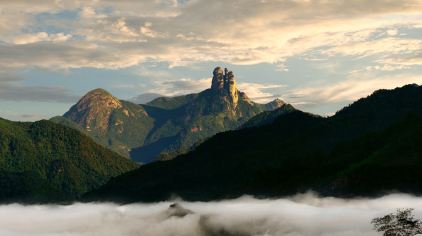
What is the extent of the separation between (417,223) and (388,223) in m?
6.36

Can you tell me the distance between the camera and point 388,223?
14062cm

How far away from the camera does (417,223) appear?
138875mm
